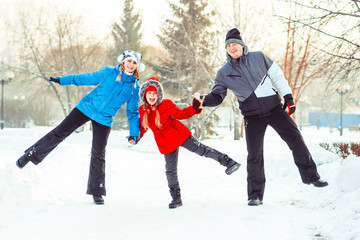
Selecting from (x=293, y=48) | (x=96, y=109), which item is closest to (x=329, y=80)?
(x=96, y=109)

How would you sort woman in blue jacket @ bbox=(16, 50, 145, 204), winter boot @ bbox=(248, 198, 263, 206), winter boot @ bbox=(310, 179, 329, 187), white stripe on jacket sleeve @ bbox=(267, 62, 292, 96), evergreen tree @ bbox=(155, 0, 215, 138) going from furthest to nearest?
evergreen tree @ bbox=(155, 0, 215, 138) < woman in blue jacket @ bbox=(16, 50, 145, 204) < winter boot @ bbox=(248, 198, 263, 206) < white stripe on jacket sleeve @ bbox=(267, 62, 292, 96) < winter boot @ bbox=(310, 179, 329, 187)

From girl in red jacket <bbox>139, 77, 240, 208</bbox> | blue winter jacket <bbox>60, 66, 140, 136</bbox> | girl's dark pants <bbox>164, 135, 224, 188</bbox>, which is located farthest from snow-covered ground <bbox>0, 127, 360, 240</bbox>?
blue winter jacket <bbox>60, 66, 140, 136</bbox>

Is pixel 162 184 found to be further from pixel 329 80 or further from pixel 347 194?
pixel 329 80

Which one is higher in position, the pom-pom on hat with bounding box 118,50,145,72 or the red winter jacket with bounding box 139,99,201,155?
the pom-pom on hat with bounding box 118,50,145,72

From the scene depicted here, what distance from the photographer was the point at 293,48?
1666cm

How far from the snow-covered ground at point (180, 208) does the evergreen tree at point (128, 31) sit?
908 inches

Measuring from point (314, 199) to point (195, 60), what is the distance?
12.8 m

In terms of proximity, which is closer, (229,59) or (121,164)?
(229,59)

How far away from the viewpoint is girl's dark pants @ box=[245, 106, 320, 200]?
458cm

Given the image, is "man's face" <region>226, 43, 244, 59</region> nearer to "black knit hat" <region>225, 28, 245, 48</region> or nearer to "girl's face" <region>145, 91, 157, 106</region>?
"black knit hat" <region>225, 28, 245, 48</region>

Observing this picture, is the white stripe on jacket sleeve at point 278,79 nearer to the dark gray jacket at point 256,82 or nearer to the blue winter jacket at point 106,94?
the dark gray jacket at point 256,82

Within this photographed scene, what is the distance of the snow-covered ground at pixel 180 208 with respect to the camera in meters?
3.66

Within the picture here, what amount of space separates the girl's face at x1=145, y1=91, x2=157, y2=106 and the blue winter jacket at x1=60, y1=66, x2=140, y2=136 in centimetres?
30

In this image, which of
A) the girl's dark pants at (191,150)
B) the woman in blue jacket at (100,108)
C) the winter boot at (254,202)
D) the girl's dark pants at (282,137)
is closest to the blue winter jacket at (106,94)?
the woman in blue jacket at (100,108)
